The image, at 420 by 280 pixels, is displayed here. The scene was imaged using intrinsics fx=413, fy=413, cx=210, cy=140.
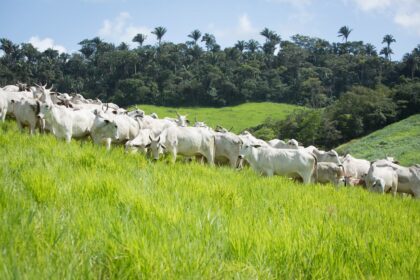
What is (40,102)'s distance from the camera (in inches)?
474

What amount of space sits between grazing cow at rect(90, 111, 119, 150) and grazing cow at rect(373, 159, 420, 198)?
30.8 feet

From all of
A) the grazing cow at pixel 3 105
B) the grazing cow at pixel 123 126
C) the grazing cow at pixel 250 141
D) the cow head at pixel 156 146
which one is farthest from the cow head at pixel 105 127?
the grazing cow at pixel 250 141

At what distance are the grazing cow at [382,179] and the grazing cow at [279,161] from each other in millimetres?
2277

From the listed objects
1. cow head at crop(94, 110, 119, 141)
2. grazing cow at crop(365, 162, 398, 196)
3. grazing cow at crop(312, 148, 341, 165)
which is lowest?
grazing cow at crop(365, 162, 398, 196)

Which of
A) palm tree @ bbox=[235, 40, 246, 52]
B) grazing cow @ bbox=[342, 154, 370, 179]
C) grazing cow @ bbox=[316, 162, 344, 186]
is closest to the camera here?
grazing cow @ bbox=[316, 162, 344, 186]

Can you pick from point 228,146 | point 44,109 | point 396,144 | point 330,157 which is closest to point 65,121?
point 44,109

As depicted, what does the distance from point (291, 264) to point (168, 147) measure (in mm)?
9324

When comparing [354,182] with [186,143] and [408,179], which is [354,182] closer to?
[408,179]

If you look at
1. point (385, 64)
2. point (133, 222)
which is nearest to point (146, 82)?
point (385, 64)

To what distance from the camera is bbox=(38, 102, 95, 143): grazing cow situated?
11.4m

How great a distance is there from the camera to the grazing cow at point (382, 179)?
13484 millimetres

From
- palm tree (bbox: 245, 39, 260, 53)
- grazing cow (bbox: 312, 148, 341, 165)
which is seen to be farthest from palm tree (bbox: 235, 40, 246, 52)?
grazing cow (bbox: 312, 148, 341, 165)

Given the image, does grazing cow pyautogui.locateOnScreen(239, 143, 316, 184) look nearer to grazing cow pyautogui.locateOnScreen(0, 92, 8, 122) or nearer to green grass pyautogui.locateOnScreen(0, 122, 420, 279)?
grazing cow pyautogui.locateOnScreen(0, 92, 8, 122)

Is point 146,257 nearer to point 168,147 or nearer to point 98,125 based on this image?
point 168,147
